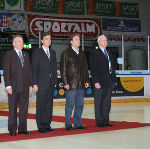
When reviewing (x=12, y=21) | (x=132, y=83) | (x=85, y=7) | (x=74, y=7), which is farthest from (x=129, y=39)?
(x=132, y=83)

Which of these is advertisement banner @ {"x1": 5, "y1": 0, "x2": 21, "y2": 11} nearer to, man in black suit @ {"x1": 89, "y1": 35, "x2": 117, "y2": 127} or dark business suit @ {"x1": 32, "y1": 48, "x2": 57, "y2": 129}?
man in black suit @ {"x1": 89, "y1": 35, "x2": 117, "y2": 127}

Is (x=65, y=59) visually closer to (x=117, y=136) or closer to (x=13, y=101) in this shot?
(x=13, y=101)

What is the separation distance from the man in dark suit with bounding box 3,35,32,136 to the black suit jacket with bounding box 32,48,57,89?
139 millimetres

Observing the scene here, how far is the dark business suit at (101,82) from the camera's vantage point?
636cm

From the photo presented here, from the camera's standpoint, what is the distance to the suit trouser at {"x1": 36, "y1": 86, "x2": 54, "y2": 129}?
568 centimetres

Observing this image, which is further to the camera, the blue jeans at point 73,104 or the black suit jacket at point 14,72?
the blue jeans at point 73,104

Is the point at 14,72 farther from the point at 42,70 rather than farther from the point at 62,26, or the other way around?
the point at 62,26

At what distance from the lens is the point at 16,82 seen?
5445mm

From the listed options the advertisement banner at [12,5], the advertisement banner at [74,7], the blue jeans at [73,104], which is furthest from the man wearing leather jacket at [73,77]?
the advertisement banner at [74,7]

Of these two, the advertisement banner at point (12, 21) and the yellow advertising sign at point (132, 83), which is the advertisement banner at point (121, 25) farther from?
the yellow advertising sign at point (132, 83)

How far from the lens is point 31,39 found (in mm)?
17875

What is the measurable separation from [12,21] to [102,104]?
37.9 ft

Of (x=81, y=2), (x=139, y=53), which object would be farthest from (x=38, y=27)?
(x=139, y=53)

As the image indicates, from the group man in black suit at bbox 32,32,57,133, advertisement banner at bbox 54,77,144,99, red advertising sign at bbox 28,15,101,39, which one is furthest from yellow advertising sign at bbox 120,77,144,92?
man in black suit at bbox 32,32,57,133
